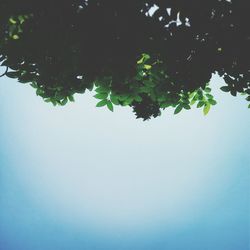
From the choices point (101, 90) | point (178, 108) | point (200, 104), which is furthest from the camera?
point (200, 104)

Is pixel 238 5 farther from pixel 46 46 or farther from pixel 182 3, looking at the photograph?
pixel 46 46

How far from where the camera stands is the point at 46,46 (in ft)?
8.76

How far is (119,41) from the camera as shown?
2678mm

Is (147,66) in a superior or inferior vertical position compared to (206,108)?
inferior

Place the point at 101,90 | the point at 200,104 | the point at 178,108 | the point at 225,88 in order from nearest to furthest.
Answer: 1. the point at 101,90
2. the point at 225,88
3. the point at 178,108
4. the point at 200,104

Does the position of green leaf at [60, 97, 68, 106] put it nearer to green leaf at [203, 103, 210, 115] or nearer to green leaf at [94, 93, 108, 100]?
green leaf at [94, 93, 108, 100]

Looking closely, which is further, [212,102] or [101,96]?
[212,102]

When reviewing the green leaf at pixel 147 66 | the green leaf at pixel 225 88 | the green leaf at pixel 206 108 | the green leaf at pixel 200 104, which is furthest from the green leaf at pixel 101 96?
the green leaf at pixel 206 108

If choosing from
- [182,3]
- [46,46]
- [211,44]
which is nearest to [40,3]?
[46,46]

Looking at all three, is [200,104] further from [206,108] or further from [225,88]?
[225,88]

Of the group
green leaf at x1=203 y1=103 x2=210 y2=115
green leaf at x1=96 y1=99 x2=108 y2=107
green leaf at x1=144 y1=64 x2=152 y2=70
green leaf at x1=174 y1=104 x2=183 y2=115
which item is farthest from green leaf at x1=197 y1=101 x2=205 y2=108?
green leaf at x1=96 y1=99 x2=108 y2=107

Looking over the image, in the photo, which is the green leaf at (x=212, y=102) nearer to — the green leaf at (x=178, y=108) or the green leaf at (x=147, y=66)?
the green leaf at (x=178, y=108)

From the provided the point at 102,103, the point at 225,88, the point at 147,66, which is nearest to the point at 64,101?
the point at 102,103

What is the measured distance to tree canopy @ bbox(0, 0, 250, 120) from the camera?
263 cm
